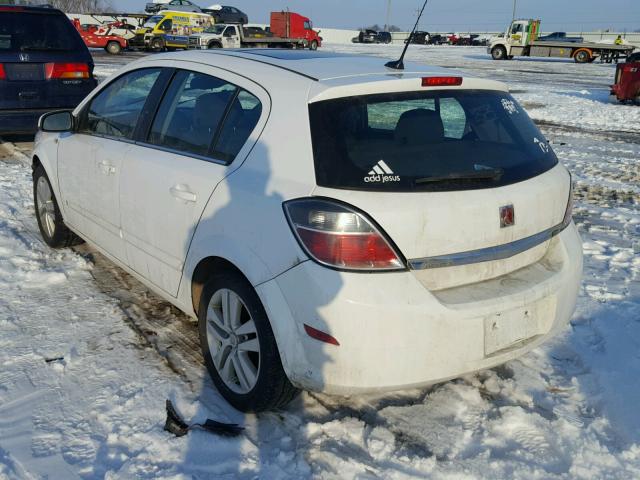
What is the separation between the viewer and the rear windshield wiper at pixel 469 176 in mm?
2516

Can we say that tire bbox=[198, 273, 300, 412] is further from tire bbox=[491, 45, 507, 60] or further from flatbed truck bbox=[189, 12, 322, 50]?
tire bbox=[491, 45, 507, 60]

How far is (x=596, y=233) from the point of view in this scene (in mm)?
5680

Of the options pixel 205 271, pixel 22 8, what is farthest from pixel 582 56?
pixel 205 271

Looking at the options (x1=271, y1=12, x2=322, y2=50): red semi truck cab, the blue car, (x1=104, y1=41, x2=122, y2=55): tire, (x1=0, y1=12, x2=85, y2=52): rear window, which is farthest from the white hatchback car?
(x1=271, y1=12, x2=322, y2=50): red semi truck cab

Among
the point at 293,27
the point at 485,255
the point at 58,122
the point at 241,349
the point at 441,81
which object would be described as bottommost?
the point at 241,349

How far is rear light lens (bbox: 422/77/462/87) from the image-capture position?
2824mm

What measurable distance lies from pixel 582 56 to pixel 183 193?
145 feet

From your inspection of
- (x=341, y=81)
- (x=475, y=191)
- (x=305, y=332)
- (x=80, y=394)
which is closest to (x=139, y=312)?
(x=80, y=394)

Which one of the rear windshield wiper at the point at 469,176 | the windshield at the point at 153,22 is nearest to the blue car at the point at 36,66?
the rear windshield wiper at the point at 469,176

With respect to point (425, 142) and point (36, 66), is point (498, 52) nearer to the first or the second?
point (36, 66)

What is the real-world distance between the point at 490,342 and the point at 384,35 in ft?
212

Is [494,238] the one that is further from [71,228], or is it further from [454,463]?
[71,228]

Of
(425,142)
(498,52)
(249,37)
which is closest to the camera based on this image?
(425,142)

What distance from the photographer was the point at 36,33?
327 inches
